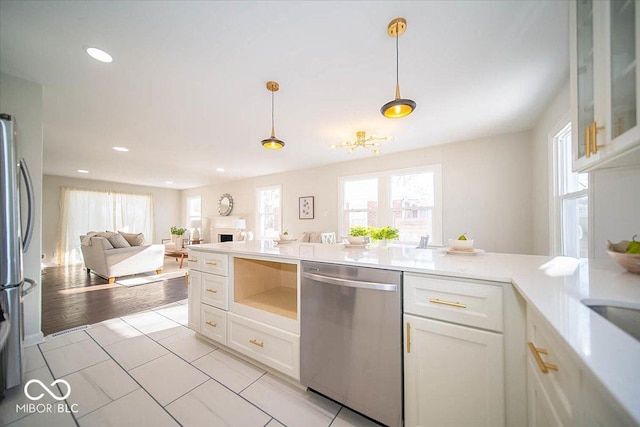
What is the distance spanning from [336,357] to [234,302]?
3.12ft

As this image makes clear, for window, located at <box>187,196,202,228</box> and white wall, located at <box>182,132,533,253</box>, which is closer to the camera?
white wall, located at <box>182,132,533,253</box>

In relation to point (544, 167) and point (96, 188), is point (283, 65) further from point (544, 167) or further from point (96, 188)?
point (96, 188)

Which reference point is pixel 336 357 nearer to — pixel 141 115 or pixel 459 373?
pixel 459 373

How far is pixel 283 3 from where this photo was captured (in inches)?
55.1

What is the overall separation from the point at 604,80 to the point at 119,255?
20.0 feet

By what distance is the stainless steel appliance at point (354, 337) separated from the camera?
116 centimetres

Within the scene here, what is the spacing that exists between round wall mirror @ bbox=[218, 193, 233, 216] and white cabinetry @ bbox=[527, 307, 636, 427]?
7657 mm

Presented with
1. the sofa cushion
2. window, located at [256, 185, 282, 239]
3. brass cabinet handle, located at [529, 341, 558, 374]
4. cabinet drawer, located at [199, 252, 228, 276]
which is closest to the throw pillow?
the sofa cushion

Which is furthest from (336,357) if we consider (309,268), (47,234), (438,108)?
(47,234)

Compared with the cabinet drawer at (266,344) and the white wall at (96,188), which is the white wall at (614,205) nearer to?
the cabinet drawer at (266,344)

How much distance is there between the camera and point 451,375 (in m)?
1.05

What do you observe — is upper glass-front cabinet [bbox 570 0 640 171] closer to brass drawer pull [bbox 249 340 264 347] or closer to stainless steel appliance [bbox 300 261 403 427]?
stainless steel appliance [bbox 300 261 403 427]

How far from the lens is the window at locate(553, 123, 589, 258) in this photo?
216 cm

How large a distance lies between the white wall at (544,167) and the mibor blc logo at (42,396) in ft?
14.9
